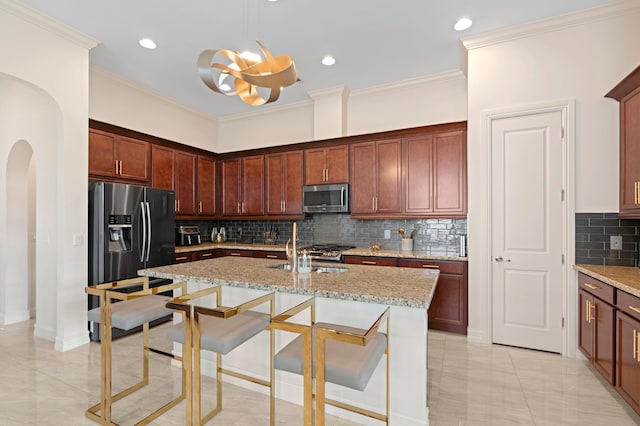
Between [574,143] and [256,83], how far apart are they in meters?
2.87

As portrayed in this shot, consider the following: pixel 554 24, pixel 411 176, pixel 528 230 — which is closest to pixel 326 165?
pixel 411 176

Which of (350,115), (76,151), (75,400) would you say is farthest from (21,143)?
(350,115)

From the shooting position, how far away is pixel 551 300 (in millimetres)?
3000

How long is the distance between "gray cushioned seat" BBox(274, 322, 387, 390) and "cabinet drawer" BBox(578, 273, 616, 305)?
181 centimetres

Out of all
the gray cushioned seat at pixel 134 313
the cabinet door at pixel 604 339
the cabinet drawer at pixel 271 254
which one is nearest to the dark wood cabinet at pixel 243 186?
the cabinet drawer at pixel 271 254

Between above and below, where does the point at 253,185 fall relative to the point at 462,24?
below

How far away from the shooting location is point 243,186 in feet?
17.2

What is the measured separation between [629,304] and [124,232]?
4.38 meters

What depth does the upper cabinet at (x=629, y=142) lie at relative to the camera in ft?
8.10

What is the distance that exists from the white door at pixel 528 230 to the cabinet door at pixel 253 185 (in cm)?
325

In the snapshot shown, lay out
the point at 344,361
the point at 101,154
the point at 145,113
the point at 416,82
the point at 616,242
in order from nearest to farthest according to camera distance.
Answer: the point at 344,361 < the point at 616,242 < the point at 101,154 < the point at 416,82 < the point at 145,113

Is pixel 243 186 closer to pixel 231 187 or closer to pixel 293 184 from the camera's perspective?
pixel 231 187

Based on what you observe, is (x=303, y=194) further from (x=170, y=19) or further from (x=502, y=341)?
(x=502, y=341)

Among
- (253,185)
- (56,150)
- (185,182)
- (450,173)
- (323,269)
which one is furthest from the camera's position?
(253,185)
